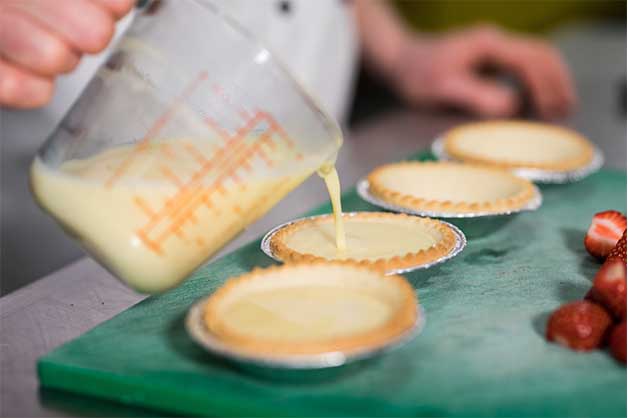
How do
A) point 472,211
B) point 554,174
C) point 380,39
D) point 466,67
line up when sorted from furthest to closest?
point 380,39
point 466,67
point 554,174
point 472,211

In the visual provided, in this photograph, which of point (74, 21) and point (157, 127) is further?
point (74, 21)

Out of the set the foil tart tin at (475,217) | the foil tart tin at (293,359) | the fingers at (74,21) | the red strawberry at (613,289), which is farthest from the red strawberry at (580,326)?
the fingers at (74,21)

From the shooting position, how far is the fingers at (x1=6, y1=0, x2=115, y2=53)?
1.00 metres

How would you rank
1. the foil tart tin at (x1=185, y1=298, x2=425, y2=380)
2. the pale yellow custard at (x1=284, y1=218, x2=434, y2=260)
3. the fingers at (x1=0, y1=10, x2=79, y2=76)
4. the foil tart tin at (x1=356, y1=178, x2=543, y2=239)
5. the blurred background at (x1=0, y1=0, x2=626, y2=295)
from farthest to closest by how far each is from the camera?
the blurred background at (x1=0, y1=0, x2=626, y2=295) → the foil tart tin at (x1=356, y1=178, x2=543, y2=239) → the pale yellow custard at (x1=284, y1=218, x2=434, y2=260) → the fingers at (x1=0, y1=10, x2=79, y2=76) → the foil tart tin at (x1=185, y1=298, x2=425, y2=380)

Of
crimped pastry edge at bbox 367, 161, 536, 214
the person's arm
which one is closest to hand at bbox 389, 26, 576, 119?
the person's arm

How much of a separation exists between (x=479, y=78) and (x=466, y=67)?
0.15 ft

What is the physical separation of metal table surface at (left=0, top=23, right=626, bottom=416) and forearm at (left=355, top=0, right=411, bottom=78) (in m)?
0.30

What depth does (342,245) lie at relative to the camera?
1.12 metres

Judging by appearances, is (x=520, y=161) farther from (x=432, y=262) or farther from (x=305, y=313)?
(x=305, y=313)

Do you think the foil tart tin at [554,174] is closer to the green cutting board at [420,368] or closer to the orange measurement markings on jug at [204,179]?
the green cutting board at [420,368]

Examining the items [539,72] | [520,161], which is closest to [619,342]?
[520,161]

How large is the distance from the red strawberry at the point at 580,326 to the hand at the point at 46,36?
0.56 meters

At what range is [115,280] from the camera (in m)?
1.17

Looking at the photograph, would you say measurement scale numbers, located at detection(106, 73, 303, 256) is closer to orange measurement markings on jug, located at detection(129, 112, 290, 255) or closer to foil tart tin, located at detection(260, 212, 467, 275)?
orange measurement markings on jug, located at detection(129, 112, 290, 255)
